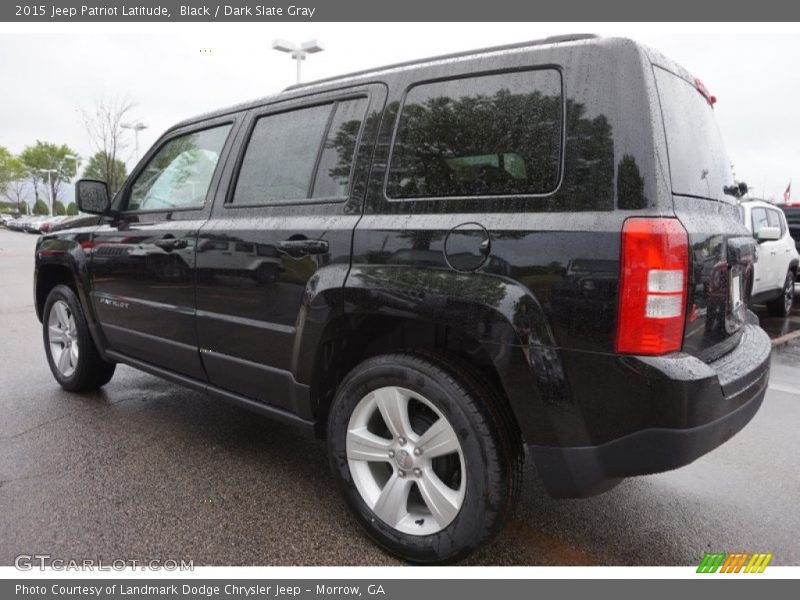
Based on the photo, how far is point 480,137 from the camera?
215cm

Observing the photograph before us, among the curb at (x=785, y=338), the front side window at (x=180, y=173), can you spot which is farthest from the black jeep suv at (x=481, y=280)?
the curb at (x=785, y=338)

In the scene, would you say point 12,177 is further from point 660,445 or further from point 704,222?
point 660,445

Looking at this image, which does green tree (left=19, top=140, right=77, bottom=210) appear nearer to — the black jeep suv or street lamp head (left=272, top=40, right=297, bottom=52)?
street lamp head (left=272, top=40, right=297, bottom=52)

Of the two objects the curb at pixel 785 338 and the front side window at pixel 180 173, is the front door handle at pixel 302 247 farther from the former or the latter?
the curb at pixel 785 338

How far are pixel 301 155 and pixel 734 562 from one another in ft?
8.31

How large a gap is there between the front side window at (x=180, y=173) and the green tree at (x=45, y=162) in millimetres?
77066

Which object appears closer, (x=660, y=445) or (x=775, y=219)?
(x=660, y=445)

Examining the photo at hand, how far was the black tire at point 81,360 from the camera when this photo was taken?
13.7ft

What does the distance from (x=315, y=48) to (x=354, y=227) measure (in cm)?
1219

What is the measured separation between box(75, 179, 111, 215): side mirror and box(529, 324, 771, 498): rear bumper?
3.13 m

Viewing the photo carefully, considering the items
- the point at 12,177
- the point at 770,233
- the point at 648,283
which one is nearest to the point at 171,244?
the point at 648,283

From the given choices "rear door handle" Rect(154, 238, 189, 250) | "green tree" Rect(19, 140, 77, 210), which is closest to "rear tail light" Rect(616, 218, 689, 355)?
"rear door handle" Rect(154, 238, 189, 250)

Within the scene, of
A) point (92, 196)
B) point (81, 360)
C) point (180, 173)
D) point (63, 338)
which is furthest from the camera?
point (63, 338)

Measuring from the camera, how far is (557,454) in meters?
1.96
